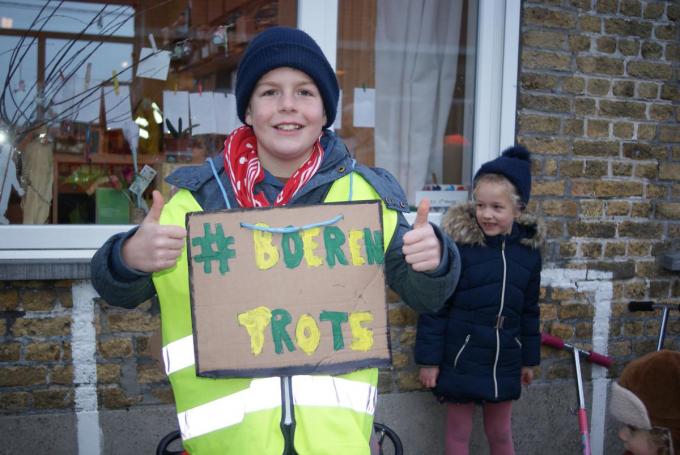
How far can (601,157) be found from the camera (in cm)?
409

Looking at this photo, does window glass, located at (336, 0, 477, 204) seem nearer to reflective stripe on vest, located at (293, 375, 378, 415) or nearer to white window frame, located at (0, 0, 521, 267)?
white window frame, located at (0, 0, 521, 267)

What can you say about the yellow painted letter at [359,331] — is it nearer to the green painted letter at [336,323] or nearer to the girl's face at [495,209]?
the green painted letter at [336,323]

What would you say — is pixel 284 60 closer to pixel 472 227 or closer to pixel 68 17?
pixel 472 227

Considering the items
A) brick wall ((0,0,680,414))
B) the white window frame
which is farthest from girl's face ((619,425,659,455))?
the white window frame

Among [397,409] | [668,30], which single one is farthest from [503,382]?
[668,30]

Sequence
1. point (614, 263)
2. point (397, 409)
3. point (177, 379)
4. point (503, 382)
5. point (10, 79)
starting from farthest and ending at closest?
1. point (614, 263)
2. point (397, 409)
3. point (10, 79)
4. point (503, 382)
5. point (177, 379)

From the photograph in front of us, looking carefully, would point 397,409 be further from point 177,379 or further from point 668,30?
point 668,30

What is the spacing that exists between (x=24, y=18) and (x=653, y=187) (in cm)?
364

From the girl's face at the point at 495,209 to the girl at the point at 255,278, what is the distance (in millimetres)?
1393

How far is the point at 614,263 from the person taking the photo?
4.15 metres

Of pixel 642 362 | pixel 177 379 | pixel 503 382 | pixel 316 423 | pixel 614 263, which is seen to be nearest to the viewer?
pixel 316 423

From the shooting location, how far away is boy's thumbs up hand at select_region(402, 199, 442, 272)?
1724 millimetres

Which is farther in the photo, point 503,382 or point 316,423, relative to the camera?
point 503,382

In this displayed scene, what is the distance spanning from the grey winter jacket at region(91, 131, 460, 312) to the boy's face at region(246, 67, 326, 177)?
0.06m
